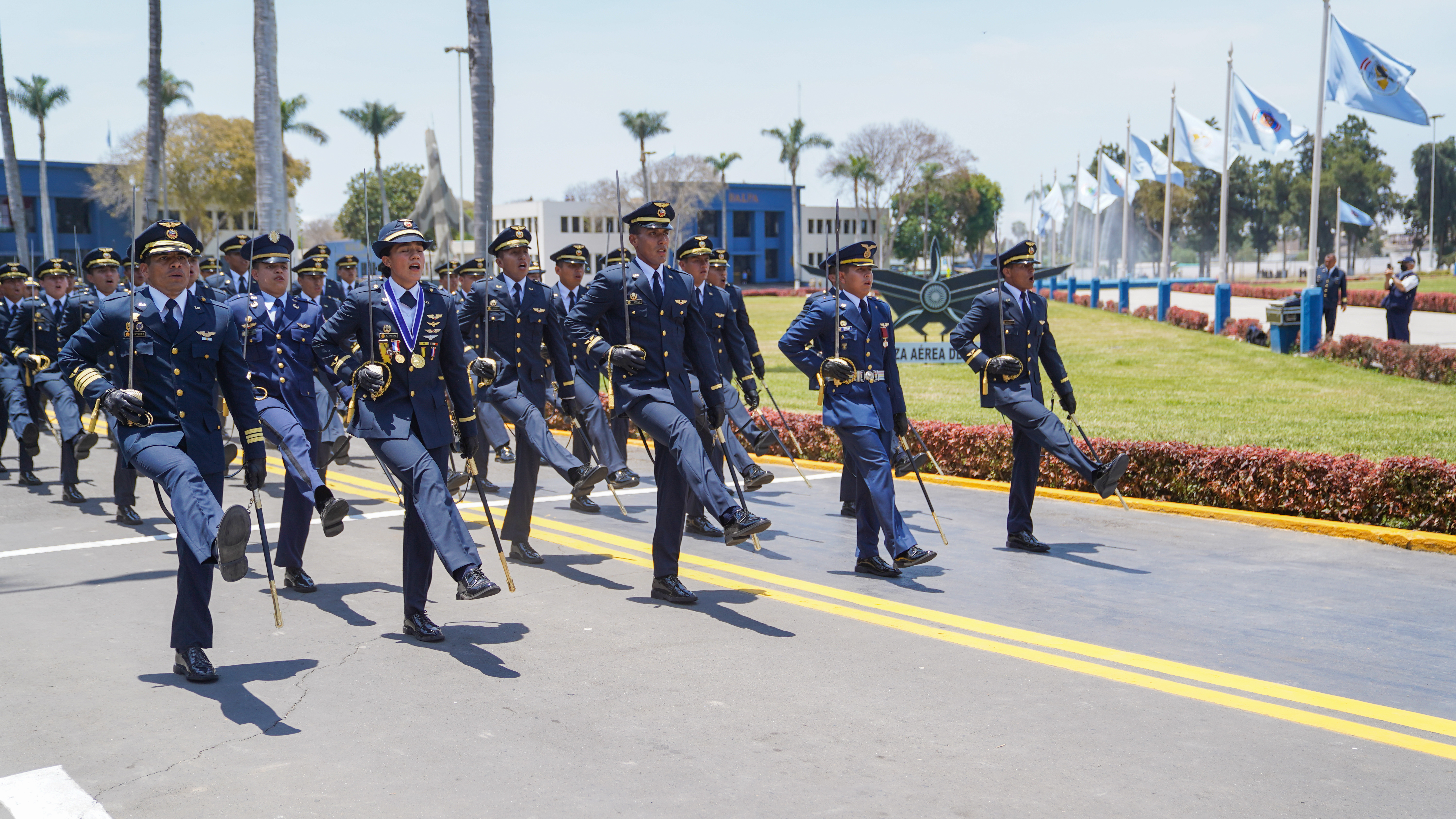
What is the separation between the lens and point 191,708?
530 centimetres

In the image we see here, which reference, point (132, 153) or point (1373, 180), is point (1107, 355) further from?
point (1373, 180)

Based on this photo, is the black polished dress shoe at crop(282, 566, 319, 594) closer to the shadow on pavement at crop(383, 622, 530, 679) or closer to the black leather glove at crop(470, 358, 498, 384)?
the shadow on pavement at crop(383, 622, 530, 679)

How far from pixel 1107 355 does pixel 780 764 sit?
73.5ft

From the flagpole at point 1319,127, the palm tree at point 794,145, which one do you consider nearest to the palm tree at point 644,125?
the palm tree at point 794,145

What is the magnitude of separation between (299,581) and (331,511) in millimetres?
899

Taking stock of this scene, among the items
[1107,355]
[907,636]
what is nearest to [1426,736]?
[907,636]

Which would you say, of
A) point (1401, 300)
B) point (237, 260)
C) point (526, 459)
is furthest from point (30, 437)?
point (1401, 300)

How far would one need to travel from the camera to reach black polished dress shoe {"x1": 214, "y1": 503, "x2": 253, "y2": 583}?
17.3 ft

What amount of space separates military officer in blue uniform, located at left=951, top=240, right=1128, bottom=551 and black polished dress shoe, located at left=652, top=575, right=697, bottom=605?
2729 mm

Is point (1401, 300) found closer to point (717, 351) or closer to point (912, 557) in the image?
point (717, 351)

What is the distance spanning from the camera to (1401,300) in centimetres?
2255

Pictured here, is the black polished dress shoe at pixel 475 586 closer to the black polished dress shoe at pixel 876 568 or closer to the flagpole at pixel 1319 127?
the black polished dress shoe at pixel 876 568

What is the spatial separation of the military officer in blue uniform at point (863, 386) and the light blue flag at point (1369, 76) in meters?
19.7

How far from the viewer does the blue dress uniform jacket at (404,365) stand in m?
6.38
